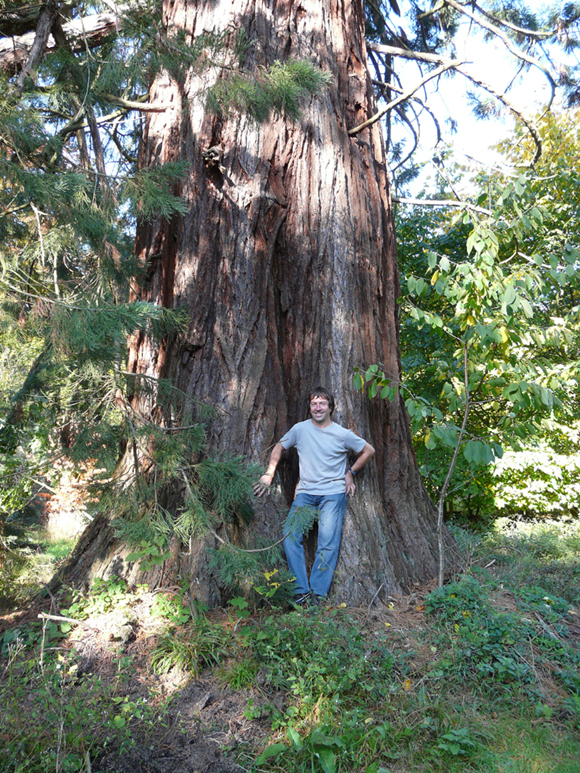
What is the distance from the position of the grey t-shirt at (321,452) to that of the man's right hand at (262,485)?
28cm

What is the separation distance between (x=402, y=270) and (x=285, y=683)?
7.07 m

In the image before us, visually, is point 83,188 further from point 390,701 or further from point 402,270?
point 402,270

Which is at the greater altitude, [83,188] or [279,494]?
[83,188]

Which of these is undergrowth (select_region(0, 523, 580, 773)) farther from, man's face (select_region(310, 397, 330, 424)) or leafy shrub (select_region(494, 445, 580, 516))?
leafy shrub (select_region(494, 445, 580, 516))

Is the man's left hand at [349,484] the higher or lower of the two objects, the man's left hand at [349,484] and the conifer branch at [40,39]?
the lower

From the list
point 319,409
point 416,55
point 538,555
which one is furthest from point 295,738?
point 416,55

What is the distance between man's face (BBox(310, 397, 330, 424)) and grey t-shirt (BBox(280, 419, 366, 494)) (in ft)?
0.22

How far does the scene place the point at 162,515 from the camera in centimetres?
387

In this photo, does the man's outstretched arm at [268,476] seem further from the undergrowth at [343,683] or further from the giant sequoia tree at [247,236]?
the undergrowth at [343,683]

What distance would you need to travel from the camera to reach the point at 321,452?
14.1 ft

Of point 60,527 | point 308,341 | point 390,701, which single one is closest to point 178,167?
point 308,341

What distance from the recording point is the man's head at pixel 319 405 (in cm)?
430

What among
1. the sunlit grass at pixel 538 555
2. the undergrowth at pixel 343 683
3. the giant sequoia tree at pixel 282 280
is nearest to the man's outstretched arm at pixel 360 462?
the giant sequoia tree at pixel 282 280

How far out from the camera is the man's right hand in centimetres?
415
